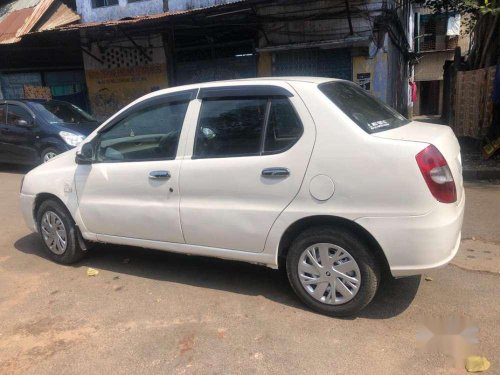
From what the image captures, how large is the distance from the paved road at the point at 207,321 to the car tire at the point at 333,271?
0.14 m

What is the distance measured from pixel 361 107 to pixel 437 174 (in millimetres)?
858

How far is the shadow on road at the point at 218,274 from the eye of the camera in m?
3.68

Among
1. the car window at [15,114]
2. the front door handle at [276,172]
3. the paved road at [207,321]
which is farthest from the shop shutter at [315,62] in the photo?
the front door handle at [276,172]

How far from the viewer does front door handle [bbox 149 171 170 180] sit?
387 cm

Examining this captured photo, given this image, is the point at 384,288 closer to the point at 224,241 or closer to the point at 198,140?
the point at 224,241

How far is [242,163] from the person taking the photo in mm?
3547

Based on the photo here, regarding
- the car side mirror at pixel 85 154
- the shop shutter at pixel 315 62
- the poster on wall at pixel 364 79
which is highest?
the shop shutter at pixel 315 62

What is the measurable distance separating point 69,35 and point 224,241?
12.1 metres

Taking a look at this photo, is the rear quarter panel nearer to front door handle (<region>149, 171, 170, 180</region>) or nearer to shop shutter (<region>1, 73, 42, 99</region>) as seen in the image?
front door handle (<region>149, 171, 170, 180</region>)

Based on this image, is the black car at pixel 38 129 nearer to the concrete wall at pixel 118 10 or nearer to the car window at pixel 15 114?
the car window at pixel 15 114

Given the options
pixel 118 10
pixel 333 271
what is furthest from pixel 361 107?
pixel 118 10

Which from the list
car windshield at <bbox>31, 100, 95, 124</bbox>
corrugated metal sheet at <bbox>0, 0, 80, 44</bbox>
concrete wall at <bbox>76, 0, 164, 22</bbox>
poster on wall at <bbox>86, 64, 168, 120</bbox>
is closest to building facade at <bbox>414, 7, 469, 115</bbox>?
poster on wall at <bbox>86, 64, 168, 120</bbox>

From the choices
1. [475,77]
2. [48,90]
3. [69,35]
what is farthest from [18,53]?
[475,77]

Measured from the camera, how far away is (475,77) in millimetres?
10125
